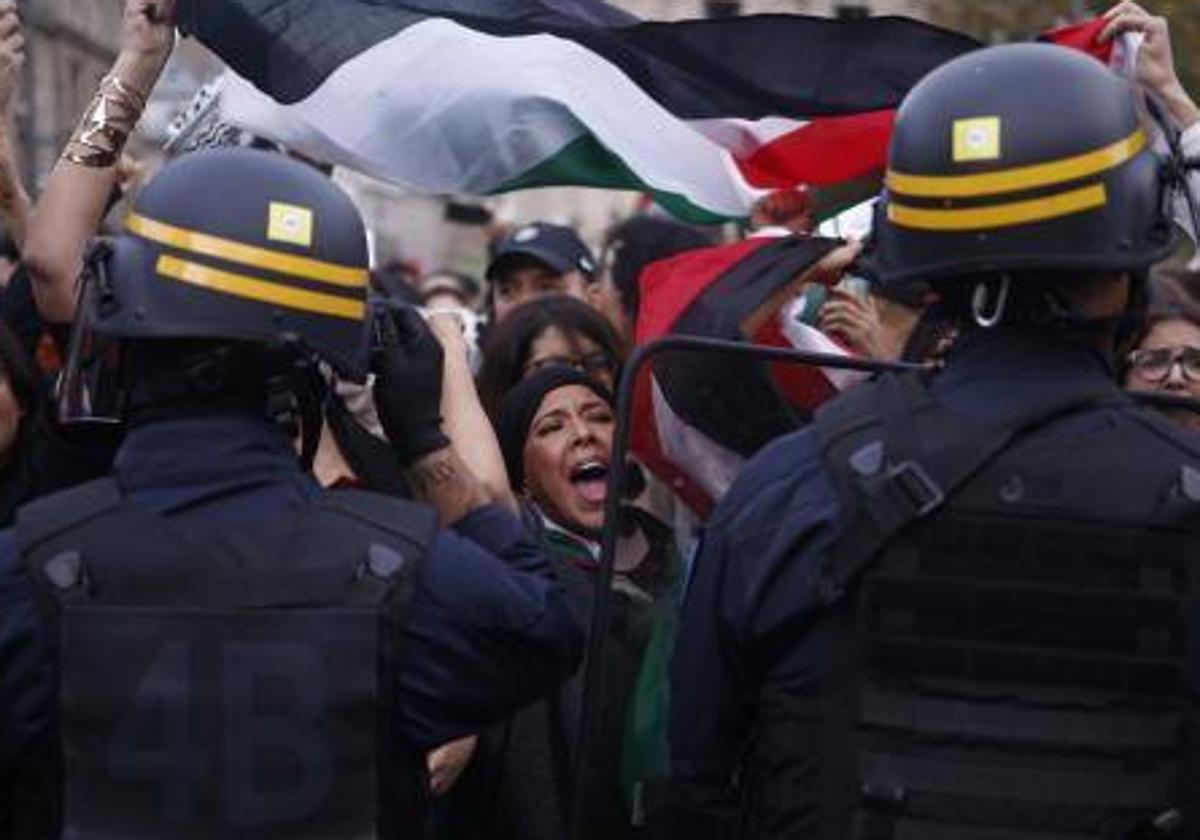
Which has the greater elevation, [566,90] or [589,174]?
[566,90]

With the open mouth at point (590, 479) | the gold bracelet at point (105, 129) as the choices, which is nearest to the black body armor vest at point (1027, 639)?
the gold bracelet at point (105, 129)

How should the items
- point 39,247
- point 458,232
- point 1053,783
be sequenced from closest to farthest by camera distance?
point 1053,783 → point 39,247 → point 458,232

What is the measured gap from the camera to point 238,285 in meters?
3.70

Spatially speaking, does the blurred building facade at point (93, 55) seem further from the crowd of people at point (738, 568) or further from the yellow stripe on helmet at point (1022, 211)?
the yellow stripe on helmet at point (1022, 211)

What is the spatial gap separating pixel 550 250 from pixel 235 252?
16.2ft

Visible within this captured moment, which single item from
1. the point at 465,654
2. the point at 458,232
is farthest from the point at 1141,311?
the point at 458,232

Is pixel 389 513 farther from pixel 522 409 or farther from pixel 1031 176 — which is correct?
pixel 522 409

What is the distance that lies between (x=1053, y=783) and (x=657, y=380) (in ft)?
6.07

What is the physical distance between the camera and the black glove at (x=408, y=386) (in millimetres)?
4059

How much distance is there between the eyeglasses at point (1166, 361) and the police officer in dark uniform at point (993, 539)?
196 cm

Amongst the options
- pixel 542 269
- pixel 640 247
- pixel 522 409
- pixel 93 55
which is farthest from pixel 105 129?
pixel 640 247

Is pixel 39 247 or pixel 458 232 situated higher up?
pixel 39 247

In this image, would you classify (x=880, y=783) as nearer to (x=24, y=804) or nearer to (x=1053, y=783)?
(x=1053, y=783)

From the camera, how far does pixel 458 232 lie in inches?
1449
